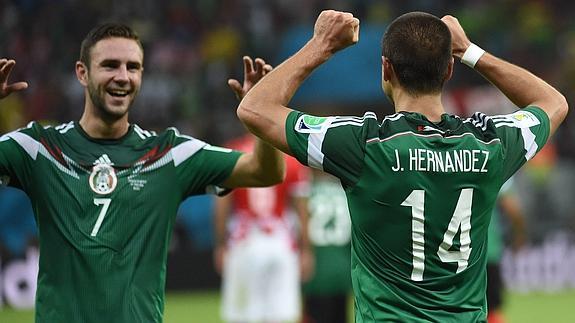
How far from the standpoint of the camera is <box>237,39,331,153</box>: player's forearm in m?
4.08

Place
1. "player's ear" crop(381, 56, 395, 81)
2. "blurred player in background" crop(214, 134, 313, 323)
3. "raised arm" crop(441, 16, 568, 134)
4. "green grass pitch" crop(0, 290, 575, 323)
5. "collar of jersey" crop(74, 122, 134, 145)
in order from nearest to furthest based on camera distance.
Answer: "player's ear" crop(381, 56, 395, 81), "raised arm" crop(441, 16, 568, 134), "collar of jersey" crop(74, 122, 134, 145), "blurred player in background" crop(214, 134, 313, 323), "green grass pitch" crop(0, 290, 575, 323)

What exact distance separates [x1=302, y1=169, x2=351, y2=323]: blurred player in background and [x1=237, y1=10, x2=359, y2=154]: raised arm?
5.71 meters

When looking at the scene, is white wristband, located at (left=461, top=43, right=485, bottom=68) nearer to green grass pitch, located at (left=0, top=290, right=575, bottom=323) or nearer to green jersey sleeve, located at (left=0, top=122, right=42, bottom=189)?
green jersey sleeve, located at (left=0, top=122, right=42, bottom=189)

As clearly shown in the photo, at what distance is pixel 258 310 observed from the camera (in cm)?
976

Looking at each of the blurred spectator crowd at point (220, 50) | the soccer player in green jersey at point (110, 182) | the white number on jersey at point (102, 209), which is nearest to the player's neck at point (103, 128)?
the soccer player in green jersey at point (110, 182)

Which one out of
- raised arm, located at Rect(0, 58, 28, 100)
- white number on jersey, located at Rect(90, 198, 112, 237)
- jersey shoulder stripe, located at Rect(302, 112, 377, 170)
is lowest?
white number on jersey, located at Rect(90, 198, 112, 237)

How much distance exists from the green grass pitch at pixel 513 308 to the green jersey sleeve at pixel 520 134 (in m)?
7.17

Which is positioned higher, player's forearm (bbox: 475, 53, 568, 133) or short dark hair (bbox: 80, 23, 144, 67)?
short dark hair (bbox: 80, 23, 144, 67)

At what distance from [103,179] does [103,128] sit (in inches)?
11.2

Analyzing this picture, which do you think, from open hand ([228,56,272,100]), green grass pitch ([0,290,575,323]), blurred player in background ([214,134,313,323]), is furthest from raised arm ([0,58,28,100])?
green grass pitch ([0,290,575,323])

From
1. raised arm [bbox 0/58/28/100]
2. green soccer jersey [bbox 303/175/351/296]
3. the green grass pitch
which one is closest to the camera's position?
raised arm [bbox 0/58/28/100]

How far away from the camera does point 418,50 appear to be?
399 cm

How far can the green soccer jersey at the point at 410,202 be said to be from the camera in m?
3.96

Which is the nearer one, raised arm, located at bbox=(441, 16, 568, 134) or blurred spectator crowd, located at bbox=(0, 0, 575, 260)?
raised arm, located at bbox=(441, 16, 568, 134)
